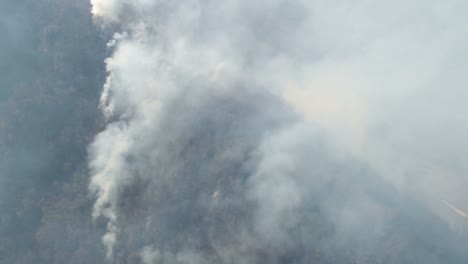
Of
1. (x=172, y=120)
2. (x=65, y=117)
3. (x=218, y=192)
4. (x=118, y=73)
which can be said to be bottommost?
(x=218, y=192)

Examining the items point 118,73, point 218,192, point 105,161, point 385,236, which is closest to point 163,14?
point 118,73

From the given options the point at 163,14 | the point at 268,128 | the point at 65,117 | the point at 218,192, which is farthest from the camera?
the point at 163,14

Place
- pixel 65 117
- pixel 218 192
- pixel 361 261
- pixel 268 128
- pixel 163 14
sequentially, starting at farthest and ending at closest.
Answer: pixel 163 14 < pixel 65 117 < pixel 268 128 < pixel 218 192 < pixel 361 261

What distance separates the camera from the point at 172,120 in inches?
1927

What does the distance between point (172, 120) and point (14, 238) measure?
17897 mm

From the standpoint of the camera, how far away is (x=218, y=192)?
4400cm

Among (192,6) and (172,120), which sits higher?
(192,6)

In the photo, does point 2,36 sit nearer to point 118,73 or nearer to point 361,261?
point 118,73

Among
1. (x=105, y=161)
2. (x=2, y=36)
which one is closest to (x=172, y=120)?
(x=105, y=161)

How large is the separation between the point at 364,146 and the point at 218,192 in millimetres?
13917

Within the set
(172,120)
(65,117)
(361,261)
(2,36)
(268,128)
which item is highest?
(2,36)

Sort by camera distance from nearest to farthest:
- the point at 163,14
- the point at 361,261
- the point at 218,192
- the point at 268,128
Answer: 1. the point at 361,261
2. the point at 218,192
3. the point at 268,128
4. the point at 163,14

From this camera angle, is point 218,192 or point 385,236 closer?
point 385,236

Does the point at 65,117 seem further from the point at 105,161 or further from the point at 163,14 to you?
the point at 163,14
